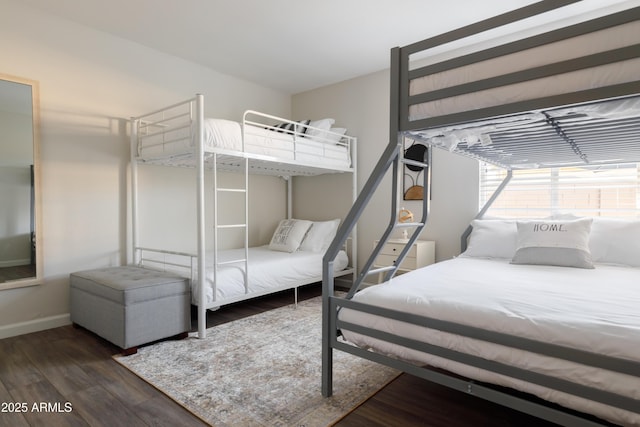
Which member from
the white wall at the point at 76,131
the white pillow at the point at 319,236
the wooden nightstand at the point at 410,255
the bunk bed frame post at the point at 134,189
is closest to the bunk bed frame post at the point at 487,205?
the wooden nightstand at the point at 410,255

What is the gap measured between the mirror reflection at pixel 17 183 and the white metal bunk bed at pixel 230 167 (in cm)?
76

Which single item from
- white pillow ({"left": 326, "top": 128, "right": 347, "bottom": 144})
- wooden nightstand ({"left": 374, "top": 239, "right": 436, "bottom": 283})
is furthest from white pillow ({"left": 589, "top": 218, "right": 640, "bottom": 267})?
white pillow ({"left": 326, "top": 128, "right": 347, "bottom": 144})

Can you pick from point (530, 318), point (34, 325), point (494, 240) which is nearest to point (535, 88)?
point (530, 318)

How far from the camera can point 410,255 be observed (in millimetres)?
3432

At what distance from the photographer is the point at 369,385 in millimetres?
1990

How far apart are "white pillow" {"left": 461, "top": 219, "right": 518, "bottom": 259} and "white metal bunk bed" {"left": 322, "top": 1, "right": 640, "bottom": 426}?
2.06ft

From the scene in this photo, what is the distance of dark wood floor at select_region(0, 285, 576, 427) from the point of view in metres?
1.66

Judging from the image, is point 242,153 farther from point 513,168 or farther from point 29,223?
point 513,168

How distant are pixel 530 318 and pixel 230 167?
10.7ft

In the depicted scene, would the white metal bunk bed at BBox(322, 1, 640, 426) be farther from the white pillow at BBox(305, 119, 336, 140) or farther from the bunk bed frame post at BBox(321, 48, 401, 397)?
the white pillow at BBox(305, 119, 336, 140)

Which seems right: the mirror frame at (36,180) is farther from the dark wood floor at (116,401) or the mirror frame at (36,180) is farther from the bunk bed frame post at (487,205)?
the bunk bed frame post at (487,205)

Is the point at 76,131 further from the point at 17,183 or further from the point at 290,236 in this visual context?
the point at 290,236

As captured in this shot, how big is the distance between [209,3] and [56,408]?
2809 mm

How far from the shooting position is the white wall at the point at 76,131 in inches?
112
